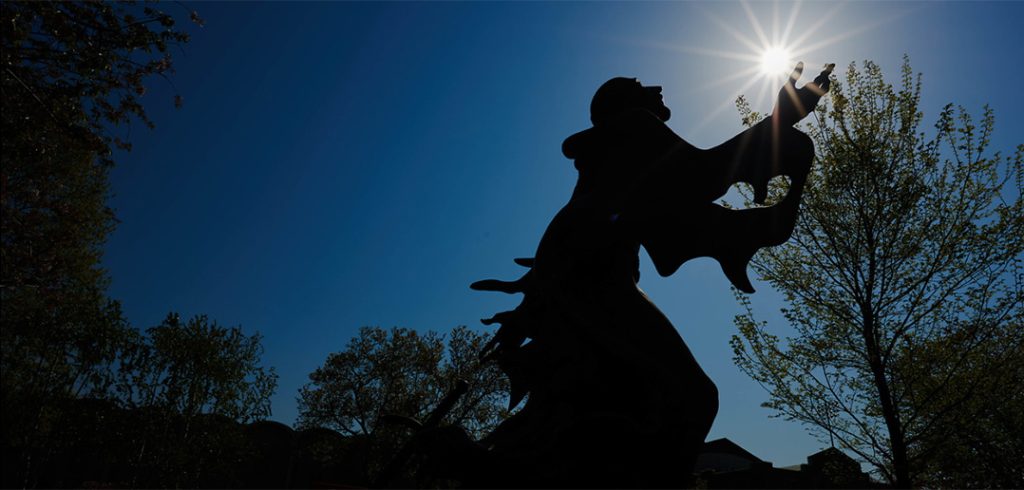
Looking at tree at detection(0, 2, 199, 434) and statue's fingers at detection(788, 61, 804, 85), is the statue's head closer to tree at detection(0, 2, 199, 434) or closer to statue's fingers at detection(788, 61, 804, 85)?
statue's fingers at detection(788, 61, 804, 85)

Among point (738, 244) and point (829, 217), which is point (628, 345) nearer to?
point (738, 244)

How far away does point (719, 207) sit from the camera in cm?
355

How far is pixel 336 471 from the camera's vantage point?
83.6 ft

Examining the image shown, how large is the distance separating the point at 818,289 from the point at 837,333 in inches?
30.7

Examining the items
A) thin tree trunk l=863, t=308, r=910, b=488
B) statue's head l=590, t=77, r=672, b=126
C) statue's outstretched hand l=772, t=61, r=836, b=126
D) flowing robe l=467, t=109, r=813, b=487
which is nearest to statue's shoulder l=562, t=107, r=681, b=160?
flowing robe l=467, t=109, r=813, b=487

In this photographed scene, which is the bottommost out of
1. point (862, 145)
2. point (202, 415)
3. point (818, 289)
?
point (202, 415)

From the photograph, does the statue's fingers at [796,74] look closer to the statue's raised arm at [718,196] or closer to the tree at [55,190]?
the statue's raised arm at [718,196]

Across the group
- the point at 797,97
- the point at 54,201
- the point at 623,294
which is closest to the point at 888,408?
the point at 797,97

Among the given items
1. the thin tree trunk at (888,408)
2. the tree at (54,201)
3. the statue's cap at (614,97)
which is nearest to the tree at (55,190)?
the tree at (54,201)

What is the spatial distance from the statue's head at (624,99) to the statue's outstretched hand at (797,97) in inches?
35.0

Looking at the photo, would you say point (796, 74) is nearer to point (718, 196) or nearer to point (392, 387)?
point (718, 196)

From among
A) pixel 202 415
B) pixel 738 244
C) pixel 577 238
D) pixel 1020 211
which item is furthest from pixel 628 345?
pixel 202 415

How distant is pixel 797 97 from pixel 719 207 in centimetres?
84

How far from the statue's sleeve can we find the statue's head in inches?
23.5
